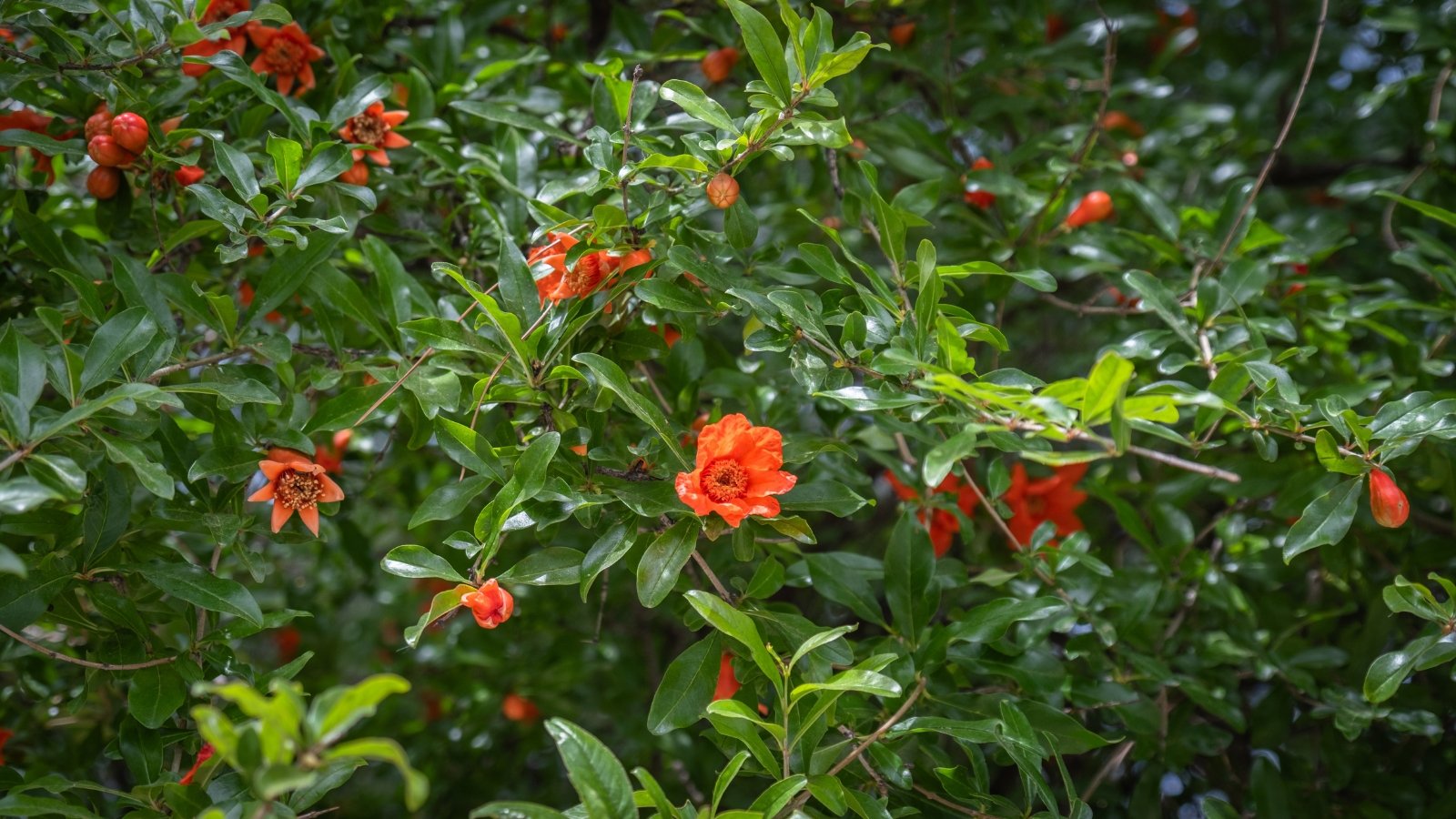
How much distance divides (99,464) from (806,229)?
3.29ft

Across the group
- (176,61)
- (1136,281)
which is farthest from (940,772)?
(176,61)

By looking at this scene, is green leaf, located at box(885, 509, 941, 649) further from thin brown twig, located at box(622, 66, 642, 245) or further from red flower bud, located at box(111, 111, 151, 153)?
red flower bud, located at box(111, 111, 151, 153)

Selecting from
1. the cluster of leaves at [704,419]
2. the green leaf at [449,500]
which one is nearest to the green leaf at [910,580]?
the cluster of leaves at [704,419]

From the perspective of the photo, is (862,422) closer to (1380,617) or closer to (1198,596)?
(1198,596)

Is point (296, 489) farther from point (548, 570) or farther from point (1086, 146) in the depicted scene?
point (1086, 146)

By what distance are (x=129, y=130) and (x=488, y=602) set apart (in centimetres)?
63

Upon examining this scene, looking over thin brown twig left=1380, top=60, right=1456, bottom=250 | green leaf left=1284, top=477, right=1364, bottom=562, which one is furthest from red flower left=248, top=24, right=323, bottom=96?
thin brown twig left=1380, top=60, right=1456, bottom=250

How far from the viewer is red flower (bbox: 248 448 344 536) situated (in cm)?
105

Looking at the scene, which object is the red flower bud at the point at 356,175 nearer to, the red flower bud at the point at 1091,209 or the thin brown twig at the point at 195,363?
the thin brown twig at the point at 195,363

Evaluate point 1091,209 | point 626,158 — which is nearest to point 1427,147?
point 1091,209

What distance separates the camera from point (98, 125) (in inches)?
43.9

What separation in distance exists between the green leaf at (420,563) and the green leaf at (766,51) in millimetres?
505

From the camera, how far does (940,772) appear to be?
1.02 meters

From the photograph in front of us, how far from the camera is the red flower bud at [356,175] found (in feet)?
3.89
